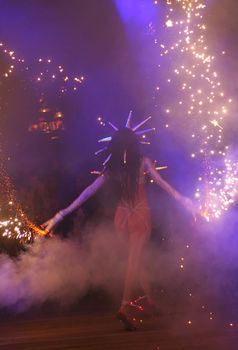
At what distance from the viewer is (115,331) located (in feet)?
16.9

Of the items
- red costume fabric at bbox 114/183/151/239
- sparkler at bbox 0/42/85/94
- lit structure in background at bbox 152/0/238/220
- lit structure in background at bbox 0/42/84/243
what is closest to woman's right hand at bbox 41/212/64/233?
red costume fabric at bbox 114/183/151/239

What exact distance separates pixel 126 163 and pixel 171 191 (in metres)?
0.63

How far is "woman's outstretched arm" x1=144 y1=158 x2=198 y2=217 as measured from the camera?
215 inches

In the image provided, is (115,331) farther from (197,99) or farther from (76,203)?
(197,99)

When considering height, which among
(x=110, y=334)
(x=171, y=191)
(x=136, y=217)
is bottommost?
(x=110, y=334)

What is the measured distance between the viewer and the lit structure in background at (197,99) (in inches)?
308

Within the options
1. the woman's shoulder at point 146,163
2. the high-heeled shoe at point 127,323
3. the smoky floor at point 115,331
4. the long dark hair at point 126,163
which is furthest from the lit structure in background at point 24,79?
the high-heeled shoe at point 127,323

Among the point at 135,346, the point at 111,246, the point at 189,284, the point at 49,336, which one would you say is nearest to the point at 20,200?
the point at 111,246

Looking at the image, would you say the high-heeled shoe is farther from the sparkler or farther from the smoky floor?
the sparkler

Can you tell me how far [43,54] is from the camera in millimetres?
7402

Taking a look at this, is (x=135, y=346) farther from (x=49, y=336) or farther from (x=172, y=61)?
(x=172, y=61)

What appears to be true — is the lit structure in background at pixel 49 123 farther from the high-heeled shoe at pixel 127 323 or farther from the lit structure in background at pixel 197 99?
the high-heeled shoe at pixel 127 323

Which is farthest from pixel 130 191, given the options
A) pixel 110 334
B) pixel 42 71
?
pixel 42 71

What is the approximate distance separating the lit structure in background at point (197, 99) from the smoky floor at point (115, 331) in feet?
8.07
